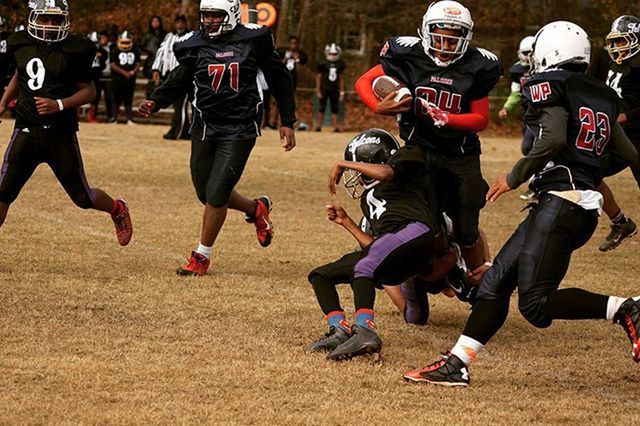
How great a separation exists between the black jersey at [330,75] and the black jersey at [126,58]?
140 inches

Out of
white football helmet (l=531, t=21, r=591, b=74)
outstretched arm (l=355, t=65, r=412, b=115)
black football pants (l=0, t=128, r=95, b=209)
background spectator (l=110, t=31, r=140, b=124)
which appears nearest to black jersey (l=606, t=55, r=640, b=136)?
outstretched arm (l=355, t=65, r=412, b=115)

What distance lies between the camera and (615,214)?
9.61 m

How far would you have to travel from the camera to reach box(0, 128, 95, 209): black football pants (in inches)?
304

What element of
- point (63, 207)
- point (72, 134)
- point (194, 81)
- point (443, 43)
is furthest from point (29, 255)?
point (443, 43)

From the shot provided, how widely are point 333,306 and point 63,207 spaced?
223 inches

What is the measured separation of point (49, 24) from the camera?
7684 millimetres

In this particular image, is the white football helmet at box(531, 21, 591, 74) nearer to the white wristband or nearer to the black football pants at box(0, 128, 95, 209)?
the white wristband

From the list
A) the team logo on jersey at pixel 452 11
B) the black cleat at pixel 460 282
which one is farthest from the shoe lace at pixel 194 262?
the team logo on jersey at pixel 452 11

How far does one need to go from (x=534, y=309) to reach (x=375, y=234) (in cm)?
102

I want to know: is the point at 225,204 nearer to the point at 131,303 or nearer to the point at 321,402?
the point at 131,303

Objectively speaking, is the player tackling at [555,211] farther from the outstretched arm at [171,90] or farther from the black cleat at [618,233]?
the black cleat at [618,233]

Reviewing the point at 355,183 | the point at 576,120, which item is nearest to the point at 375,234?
the point at 355,183

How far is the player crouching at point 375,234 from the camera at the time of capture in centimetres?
573

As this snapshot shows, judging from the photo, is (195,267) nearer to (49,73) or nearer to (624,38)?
(49,73)
